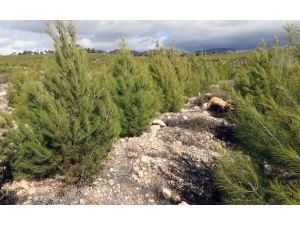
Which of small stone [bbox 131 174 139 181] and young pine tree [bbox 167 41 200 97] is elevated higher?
young pine tree [bbox 167 41 200 97]

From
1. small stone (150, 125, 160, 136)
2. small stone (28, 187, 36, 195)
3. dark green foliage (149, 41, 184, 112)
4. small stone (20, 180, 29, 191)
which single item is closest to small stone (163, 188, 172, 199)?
small stone (28, 187, 36, 195)

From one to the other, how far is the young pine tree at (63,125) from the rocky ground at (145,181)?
1.08 ft

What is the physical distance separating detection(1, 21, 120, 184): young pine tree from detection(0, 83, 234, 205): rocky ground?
0.33 meters

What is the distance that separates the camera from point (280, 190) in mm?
2490

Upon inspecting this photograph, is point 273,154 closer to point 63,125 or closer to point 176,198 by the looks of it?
point 176,198

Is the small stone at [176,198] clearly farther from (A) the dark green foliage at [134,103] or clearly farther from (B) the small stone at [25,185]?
(A) the dark green foliage at [134,103]

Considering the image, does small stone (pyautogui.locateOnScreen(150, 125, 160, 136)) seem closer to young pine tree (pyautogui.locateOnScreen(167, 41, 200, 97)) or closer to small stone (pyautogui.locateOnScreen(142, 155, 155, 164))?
small stone (pyautogui.locateOnScreen(142, 155, 155, 164))

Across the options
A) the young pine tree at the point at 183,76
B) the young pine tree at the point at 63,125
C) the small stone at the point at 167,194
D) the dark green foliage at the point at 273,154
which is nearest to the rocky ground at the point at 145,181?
the small stone at the point at 167,194

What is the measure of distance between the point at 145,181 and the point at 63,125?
2084mm

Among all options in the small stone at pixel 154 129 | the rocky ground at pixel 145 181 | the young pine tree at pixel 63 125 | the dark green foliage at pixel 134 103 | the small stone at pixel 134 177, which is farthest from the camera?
the small stone at pixel 154 129

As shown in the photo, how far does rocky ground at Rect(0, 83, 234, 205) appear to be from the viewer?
4.57 meters

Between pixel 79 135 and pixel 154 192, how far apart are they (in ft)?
6.30

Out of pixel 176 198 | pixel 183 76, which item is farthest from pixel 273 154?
pixel 183 76

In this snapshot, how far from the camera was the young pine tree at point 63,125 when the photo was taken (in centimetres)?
473
